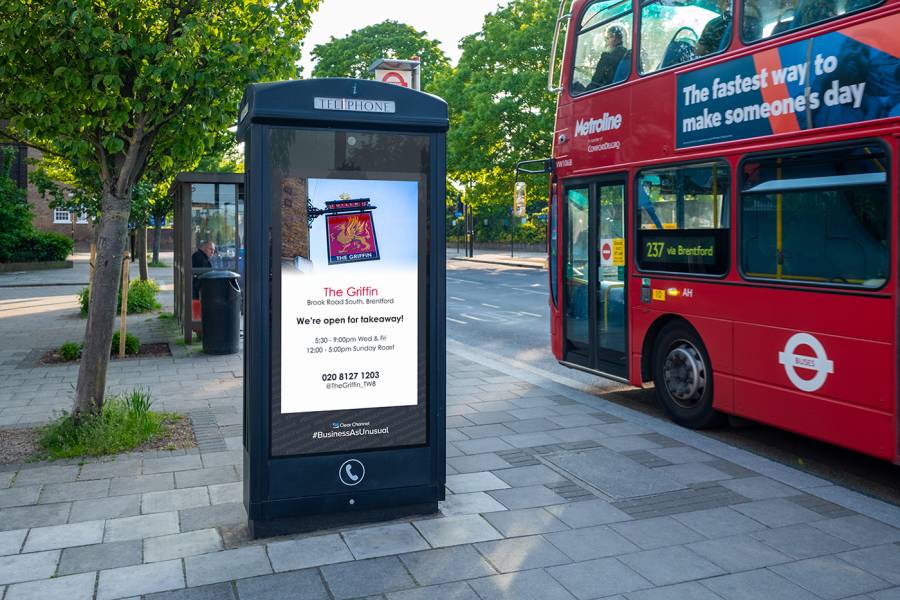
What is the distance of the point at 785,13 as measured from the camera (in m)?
6.50

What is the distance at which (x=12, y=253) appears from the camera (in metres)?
35.2

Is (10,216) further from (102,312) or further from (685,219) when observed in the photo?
(685,219)

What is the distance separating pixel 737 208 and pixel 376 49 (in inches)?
1805

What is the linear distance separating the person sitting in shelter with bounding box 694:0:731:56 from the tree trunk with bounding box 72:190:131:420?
4.98 m

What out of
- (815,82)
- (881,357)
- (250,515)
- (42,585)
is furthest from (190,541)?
(815,82)

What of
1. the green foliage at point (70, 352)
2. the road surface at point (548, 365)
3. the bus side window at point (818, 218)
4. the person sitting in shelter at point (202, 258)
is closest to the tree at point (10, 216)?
the road surface at point (548, 365)

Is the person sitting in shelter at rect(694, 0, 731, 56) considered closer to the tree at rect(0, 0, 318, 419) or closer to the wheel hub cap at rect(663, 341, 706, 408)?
the wheel hub cap at rect(663, 341, 706, 408)

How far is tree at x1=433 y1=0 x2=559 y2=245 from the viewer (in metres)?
35.1

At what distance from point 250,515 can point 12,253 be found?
34847 mm

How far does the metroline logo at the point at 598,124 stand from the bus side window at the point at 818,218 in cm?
189

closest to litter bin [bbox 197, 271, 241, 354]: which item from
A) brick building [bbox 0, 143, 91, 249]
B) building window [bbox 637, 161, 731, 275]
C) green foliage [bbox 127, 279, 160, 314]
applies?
building window [bbox 637, 161, 731, 275]

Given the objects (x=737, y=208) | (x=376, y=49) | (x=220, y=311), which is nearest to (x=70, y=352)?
(x=220, y=311)

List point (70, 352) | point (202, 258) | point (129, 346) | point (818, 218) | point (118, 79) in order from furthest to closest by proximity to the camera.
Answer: point (202, 258)
point (129, 346)
point (70, 352)
point (118, 79)
point (818, 218)

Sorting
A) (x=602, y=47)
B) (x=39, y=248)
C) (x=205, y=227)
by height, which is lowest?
(x=205, y=227)
